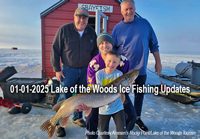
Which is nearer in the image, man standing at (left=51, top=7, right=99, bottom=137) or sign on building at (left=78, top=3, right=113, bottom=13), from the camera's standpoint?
man standing at (left=51, top=7, right=99, bottom=137)

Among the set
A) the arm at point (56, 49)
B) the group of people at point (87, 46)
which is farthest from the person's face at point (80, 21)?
the arm at point (56, 49)

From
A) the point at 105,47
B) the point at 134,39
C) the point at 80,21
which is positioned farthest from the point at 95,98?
the point at 80,21

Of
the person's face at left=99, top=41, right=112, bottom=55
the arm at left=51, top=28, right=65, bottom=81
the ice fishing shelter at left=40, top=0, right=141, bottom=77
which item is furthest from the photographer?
the ice fishing shelter at left=40, top=0, right=141, bottom=77

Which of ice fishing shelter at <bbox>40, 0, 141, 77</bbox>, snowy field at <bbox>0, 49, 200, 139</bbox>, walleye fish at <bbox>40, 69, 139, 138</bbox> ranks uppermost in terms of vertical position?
ice fishing shelter at <bbox>40, 0, 141, 77</bbox>

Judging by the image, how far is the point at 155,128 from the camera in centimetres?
310

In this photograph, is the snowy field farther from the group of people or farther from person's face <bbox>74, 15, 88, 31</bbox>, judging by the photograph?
person's face <bbox>74, 15, 88, 31</bbox>

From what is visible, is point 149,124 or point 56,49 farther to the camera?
point 149,124

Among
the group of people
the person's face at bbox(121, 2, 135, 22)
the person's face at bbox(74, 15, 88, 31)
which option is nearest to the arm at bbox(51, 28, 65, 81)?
the group of people

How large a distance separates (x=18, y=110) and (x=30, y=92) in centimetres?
76

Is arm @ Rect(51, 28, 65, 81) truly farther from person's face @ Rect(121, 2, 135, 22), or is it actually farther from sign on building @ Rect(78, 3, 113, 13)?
sign on building @ Rect(78, 3, 113, 13)

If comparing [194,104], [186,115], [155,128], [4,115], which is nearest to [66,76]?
[4,115]

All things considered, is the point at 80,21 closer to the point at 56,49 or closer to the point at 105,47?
the point at 56,49

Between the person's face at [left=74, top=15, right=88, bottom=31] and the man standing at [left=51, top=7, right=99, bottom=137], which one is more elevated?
the person's face at [left=74, top=15, right=88, bottom=31]

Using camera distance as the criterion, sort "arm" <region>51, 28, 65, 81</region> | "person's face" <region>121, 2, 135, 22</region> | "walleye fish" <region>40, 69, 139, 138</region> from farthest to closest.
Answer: "arm" <region>51, 28, 65, 81</region>
"person's face" <region>121, 2, 135, 22</region>
"walleye fish" <region>40, 69, 139, 138</region>
